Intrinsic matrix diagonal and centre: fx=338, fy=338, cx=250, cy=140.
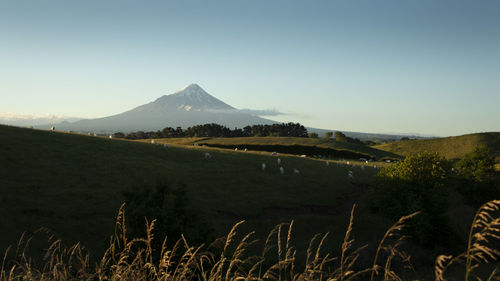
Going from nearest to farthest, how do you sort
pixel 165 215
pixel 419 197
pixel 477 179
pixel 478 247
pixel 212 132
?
1. pixel 478 247
2. pixel 165 215
3. pixel 419 197
4. pixel 477 179
5. pixel 212 132

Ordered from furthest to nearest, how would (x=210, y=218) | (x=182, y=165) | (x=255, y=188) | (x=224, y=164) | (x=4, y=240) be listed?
(x=224, y=164) < (x=182, y=165) < (x=255, y=188) < (x=210, y=218) < (x=4, y=240)

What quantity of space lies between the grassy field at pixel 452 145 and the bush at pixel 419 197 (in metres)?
108

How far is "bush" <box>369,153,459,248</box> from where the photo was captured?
105ft

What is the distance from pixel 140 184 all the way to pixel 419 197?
95.7 ft

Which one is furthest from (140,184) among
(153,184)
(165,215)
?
(165,215)

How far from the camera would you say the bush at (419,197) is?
3194 cm

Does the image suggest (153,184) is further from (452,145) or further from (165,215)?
(452,145)

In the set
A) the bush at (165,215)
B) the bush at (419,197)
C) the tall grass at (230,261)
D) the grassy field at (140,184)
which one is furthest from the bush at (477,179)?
the tall grass at (230,261)

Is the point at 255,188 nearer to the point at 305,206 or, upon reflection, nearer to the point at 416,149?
the point at 305,206

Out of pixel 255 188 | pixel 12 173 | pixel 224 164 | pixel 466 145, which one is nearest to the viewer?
pixel 12 173

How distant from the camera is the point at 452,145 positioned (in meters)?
146

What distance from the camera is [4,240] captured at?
24406mm

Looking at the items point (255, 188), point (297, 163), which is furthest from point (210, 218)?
point (297, 163)

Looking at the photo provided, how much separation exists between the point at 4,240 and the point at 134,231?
12962 mm
